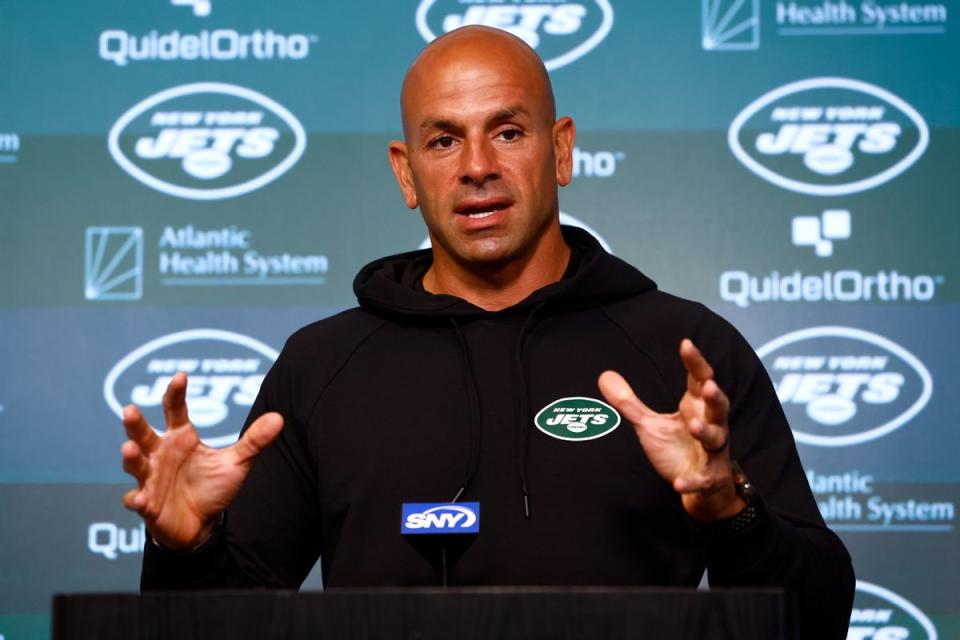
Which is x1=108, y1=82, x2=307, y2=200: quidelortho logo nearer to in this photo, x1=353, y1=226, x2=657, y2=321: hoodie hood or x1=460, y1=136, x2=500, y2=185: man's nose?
x1=353, y1=226, x2=657, y2=321: hoodie hood

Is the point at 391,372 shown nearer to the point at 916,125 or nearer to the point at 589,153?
the point at 589,153

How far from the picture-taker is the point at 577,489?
1.59m

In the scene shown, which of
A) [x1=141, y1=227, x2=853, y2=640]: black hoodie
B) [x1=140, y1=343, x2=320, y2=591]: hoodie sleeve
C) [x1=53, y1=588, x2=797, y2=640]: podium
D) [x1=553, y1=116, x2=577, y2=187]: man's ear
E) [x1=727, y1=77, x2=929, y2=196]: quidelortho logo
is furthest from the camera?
[x1=727, y1=77, x2=929, y2=196]: quidelortho logo

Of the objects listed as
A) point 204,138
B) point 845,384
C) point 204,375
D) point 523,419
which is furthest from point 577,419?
point 204,138

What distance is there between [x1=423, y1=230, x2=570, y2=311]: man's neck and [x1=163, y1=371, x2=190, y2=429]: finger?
600mm

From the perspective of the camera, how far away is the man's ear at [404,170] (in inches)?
75.9

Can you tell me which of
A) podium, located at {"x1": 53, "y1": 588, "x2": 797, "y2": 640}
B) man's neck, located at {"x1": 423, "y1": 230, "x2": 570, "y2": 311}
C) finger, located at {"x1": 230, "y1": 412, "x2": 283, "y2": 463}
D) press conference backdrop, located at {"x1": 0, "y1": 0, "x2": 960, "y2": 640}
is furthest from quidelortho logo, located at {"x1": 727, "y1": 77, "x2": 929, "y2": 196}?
podium, located at {"x1": 53, "y1": 588, "x2": 797, "y2": 640}

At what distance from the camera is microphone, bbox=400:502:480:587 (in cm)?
137

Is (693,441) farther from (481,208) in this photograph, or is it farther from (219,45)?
(219,45)

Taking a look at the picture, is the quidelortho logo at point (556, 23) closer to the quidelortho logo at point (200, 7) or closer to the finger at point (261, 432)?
the quidelortho logo at point (200, 7)

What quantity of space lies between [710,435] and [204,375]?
5.38 ft

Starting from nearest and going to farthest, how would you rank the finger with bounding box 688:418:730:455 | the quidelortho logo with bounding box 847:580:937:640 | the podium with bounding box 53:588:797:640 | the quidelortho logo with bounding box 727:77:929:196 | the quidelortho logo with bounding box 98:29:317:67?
the podium with bounding box 53:588:797:640 → the finger with bounding box 688:418:730:455 → the quidelortho logo with bounding box 847:580:937:640 → the quidelortho logo with bounding box 727:77:929:196 → the quidelortho logo with bounding box 98:29:317:67

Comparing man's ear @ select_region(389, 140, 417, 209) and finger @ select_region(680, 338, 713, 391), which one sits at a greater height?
man's ear @ select_region(389, 140, 417, 209)

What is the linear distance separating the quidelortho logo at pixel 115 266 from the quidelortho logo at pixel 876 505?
1481 millimetres
